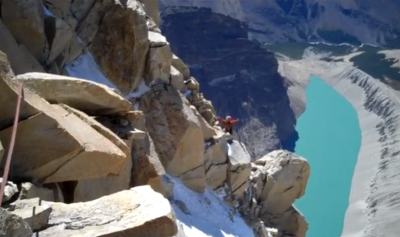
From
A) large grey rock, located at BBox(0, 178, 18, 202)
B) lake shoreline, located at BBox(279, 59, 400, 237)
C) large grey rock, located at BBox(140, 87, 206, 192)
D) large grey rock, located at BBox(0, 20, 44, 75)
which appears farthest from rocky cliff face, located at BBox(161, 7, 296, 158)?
large grey rock, located at BBox(0, 178, 18, 202)

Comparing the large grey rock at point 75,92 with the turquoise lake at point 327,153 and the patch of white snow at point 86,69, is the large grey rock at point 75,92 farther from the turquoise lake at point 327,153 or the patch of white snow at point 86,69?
the turquoise lake at point 327,153

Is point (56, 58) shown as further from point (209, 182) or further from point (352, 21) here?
point (352, 21)

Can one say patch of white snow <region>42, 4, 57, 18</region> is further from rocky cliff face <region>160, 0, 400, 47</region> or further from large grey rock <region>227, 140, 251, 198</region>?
rocky cliff face <region>160, 0, 400, 47</region>

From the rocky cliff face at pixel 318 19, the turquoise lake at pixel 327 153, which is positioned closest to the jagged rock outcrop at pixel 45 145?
the turquoise lake at pixel 327 153

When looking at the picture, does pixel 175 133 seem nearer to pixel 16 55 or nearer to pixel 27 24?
pixel 27 24

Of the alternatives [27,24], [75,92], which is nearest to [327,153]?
[27,24]

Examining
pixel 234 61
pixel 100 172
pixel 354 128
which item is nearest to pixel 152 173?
pixel 100 172
